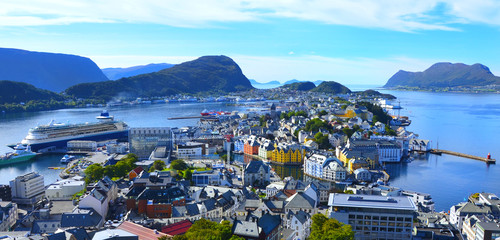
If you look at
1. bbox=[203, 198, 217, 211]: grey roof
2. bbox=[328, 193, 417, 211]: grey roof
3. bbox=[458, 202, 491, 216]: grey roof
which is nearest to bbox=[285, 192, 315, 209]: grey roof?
bbox=[328, 193, 417, 211]: grey roof


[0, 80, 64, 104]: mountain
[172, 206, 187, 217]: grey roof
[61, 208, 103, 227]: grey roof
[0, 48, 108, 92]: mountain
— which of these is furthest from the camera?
[0, 48, 108, 92]: mountain

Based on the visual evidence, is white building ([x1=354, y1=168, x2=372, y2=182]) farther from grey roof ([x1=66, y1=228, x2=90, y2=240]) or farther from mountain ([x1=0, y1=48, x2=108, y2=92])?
mountain ([x1=0, y1=48, x2=108, y2=92])

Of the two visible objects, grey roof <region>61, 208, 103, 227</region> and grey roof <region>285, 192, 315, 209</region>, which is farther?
grey roof <region>285, 192, 315, 209</region>

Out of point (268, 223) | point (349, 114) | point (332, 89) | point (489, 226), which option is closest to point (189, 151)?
point (268, 223)

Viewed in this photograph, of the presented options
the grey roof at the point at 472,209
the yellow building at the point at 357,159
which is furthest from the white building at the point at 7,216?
the yellow building at the point at 357,159

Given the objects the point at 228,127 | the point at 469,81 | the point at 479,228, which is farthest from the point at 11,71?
the point at 469,81
